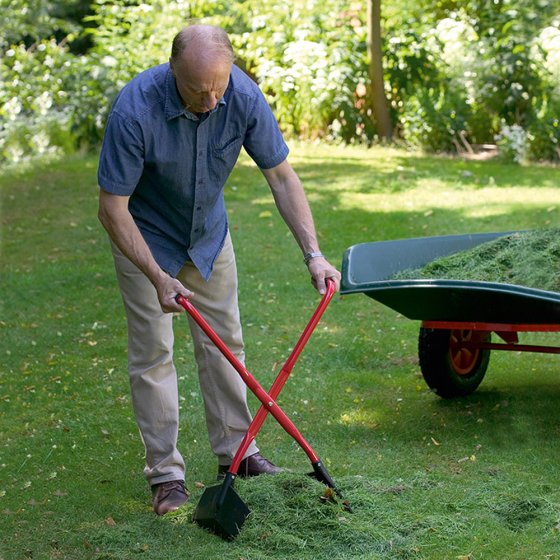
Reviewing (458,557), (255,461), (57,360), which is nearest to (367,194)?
(57,360)

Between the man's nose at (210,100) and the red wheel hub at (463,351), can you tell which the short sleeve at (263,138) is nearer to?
the man's nose at (210,100)

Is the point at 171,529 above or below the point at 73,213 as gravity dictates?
above

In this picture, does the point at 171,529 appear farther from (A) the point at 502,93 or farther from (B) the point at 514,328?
(A) the point at 502,93

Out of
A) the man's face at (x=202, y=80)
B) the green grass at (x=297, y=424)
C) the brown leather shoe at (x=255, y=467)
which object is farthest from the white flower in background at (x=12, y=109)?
the man's face at (x=202, y=80)

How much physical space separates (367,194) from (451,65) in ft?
9.23

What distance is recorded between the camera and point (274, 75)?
41.0ft

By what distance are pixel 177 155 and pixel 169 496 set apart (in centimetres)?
117

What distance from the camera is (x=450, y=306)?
14.0 ft

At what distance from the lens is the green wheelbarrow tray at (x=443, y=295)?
4.02m

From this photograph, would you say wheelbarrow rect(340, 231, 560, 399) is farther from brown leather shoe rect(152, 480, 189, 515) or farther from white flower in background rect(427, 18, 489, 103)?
white flower in background rect(427, 18, 489, 103)

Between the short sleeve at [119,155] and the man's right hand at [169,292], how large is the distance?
Result: 12.1 inches

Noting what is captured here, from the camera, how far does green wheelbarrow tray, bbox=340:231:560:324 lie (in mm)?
4016

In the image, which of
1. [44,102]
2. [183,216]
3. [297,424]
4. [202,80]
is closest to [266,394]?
[183,216]

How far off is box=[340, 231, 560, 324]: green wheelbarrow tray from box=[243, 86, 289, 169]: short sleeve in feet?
2.44
